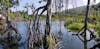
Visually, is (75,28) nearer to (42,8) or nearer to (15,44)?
(15,44)

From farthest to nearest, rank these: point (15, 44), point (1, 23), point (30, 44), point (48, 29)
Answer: point (1, 23) → point (15, 44) → point (30, 44) → point (48, 29)

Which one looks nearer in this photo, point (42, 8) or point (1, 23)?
point (42, 8)

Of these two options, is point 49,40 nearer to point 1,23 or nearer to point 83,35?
point 83,35

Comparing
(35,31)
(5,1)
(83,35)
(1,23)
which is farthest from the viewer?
(1,23)

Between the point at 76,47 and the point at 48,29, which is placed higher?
the point at 48,29

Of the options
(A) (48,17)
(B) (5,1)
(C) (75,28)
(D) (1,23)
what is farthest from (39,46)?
(D) (1,23)

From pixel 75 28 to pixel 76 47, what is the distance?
66.2 feet

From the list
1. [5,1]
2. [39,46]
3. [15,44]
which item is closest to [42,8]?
[39,46]

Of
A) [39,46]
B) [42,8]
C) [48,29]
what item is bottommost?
[39,46]

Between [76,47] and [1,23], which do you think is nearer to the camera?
[76,47]

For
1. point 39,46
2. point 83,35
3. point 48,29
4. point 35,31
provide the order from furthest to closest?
point 83,35
point 39,46
point 35,31
point 48,29

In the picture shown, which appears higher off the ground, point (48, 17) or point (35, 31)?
point (48, 17)

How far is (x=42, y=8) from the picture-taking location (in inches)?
679

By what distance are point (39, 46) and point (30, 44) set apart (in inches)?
129
